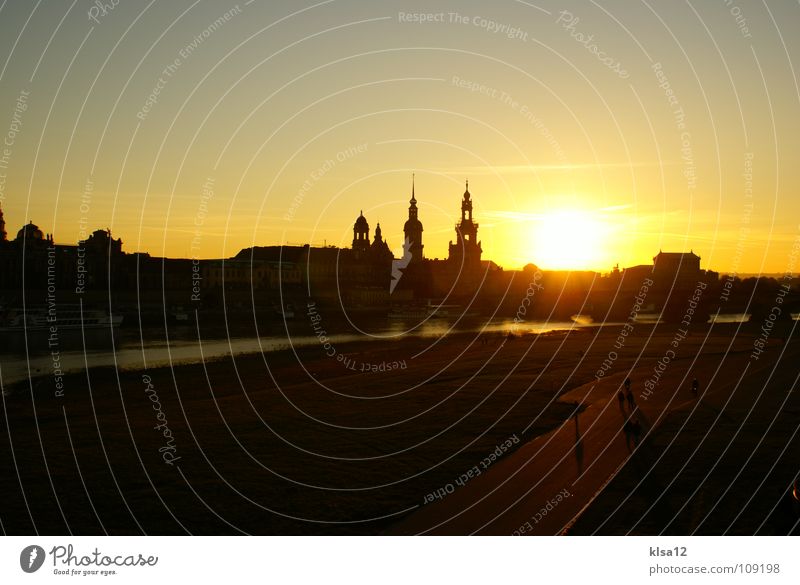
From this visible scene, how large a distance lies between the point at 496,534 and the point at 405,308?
86995 millimetres

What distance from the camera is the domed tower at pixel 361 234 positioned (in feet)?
395

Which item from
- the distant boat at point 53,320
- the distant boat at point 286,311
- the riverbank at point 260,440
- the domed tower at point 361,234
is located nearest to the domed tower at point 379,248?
the domed tower at point 361,234

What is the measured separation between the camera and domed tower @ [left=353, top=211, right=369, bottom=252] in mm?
120438

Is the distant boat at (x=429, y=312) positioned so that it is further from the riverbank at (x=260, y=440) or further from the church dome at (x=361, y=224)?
the riverbank at (x=260, y=440)

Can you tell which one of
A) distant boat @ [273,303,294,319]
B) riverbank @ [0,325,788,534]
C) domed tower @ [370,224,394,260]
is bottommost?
riverbank @ [0,325,788,534]

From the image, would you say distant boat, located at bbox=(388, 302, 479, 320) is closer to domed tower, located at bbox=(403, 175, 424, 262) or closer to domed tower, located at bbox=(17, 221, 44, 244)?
domed tower, located at bbox=(403, 175, 424, 262)

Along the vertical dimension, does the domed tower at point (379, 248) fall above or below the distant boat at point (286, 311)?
above

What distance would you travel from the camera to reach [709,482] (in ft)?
54.6

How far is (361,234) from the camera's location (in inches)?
4751

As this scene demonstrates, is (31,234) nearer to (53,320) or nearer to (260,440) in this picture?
(53,320)

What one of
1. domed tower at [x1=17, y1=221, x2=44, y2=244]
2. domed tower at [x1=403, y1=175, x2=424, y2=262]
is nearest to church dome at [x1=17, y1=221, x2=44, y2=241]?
domed tower at [x1=17, y1=221, x2=44, y2=244]
